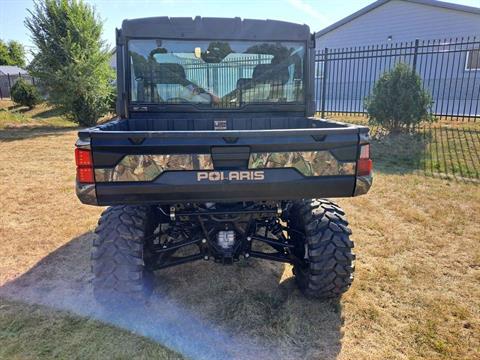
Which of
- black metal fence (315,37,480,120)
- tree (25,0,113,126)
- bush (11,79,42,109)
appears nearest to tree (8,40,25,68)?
bush (11,79,42,109)

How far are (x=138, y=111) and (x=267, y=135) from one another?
1622 mm

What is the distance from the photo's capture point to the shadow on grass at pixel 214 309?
8.06 ft

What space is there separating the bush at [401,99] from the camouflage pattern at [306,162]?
276 inches

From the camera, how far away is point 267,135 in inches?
89.6

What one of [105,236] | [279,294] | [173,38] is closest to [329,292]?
[279,294]

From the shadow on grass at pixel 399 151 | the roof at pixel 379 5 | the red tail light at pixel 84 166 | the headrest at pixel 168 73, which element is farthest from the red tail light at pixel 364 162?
the roof at pixel 379 5

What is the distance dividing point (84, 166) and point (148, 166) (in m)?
0.37

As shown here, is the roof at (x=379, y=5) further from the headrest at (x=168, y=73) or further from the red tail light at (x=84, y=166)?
the red tail light at (x=84, y=166)

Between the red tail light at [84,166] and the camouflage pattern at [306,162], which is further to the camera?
the camouflage pattern at [306,162]

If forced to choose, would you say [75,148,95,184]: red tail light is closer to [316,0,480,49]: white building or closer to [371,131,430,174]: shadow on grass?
[371,131,430,174]: shadow on grass

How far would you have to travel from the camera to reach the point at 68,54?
1290cm

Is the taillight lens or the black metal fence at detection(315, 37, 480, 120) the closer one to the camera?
the taillight lens

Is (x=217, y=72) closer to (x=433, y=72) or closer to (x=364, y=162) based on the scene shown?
(x=364, y=162)

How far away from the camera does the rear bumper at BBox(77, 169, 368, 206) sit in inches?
88.3
